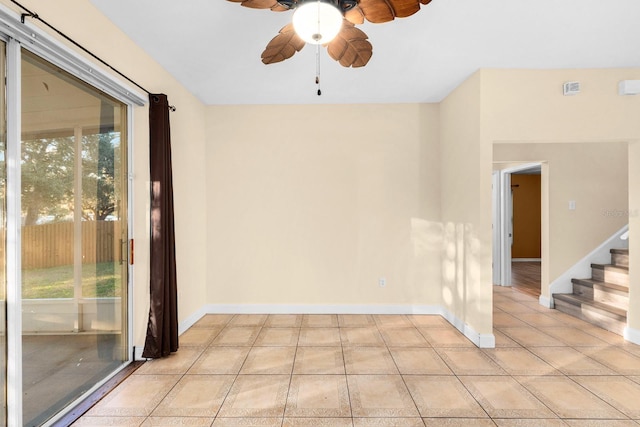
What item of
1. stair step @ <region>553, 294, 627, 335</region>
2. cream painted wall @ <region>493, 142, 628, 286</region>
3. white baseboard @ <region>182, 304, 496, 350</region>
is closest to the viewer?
stair step @ <region>553, 294, 627, 335</region>

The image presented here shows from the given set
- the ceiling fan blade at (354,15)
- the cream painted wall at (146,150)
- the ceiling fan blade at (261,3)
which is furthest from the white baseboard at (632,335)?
the cream painted wall at (146,150)

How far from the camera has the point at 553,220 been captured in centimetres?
458

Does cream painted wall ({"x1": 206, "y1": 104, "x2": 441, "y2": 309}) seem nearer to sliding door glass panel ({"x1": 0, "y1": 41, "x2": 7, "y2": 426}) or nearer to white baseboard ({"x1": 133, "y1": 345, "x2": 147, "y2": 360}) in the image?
white baseboard ({"x1": 133, "y1": 345, "x2": 147, "y2": 360})

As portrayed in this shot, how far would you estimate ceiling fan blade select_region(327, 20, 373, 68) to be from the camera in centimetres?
189

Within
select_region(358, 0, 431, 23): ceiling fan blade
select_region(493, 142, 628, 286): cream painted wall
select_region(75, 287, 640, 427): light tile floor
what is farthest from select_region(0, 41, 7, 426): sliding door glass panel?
select_region(493, 142, 628, 286): cream painted wall

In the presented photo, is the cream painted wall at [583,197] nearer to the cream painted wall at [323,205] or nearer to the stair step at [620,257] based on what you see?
the stair step at [620,257]

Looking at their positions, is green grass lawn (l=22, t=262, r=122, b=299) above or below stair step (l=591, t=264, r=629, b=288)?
above

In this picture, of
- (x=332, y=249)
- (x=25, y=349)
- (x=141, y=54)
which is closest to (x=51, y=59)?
(x=141, y=54)

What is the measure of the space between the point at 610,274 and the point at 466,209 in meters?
2.26

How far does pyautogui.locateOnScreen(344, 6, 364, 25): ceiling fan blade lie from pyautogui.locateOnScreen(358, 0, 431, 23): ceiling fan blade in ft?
0.08

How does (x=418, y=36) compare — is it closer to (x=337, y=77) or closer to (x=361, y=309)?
(x=337, y=77)

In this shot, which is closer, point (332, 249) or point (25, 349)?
point (25, 349)

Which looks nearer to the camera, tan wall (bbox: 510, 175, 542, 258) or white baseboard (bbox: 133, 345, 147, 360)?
white baseboard (bbox: 133, 345, 147, 360)

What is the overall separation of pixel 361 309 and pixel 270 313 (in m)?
1.17
